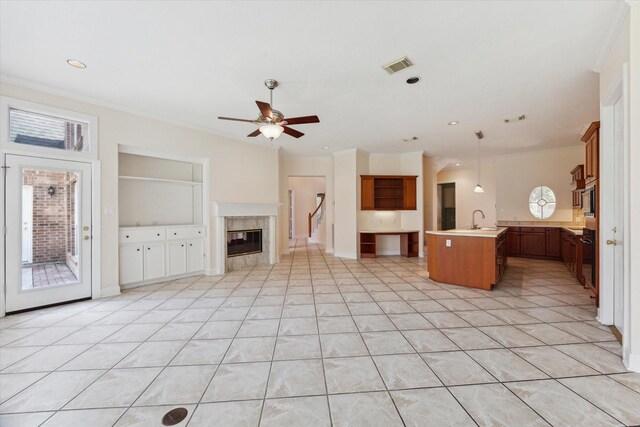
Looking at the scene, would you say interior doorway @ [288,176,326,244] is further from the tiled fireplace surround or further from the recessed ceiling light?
the recessed ceiling light

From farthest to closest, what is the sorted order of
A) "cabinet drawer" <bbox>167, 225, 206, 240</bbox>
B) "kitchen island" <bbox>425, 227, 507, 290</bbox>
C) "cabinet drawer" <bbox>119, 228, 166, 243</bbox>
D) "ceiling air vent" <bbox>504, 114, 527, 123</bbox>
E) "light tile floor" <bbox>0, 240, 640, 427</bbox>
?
1. "cabinet drawer" <bbox>167, 225, 206, 240</bbox>
2. "ceiling air vent" <bbox>504, 114, 527, 123</bbox>
3. "cabinet drawer" <bbox>119, 228, 166, 243</bbox>
4. "kitchen island" <bbox>425, 227, 507, 290</bbox>
5. "light tile floor" <bbox>0, 240, 640, 427</bbox>

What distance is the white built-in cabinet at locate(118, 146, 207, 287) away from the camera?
429 centimetres

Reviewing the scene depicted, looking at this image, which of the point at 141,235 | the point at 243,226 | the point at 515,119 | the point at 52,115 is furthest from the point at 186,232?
the point at 515,119

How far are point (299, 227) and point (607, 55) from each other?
35.2ft

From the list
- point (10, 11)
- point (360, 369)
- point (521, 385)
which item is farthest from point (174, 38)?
point (521, 385)

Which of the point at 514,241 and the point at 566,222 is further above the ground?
the point at 566,222

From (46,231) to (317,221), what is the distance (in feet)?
27.6

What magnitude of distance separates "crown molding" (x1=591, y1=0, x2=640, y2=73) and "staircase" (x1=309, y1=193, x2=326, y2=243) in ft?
26.1

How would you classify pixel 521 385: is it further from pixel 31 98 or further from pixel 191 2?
pixel 31 98

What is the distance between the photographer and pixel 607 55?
262cm

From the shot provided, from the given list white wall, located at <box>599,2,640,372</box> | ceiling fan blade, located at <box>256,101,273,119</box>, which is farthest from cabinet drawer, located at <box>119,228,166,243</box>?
white wall, located at <box>599,2,640,372</box>

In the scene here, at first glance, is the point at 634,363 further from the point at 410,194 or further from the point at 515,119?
the point at 410,194

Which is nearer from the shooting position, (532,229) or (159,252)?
(159,252)

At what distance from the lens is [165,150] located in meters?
4.53
